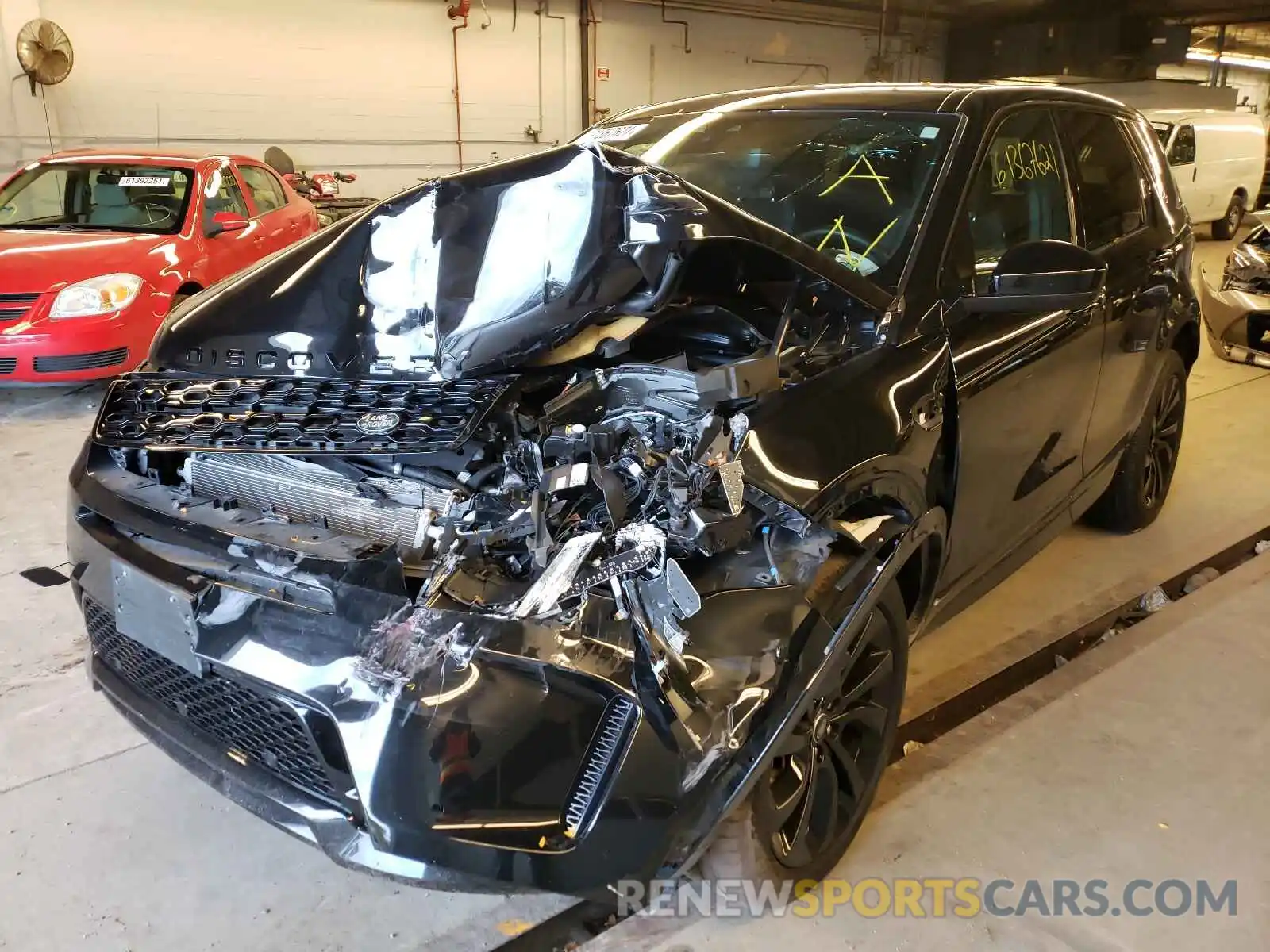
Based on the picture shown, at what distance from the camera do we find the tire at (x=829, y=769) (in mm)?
1628

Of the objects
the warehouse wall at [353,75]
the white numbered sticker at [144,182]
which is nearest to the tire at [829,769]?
the white numbered sticker at [144,182]

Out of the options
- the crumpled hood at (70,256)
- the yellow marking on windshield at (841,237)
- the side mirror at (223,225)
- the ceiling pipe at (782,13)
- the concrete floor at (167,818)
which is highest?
the ceiling pipe at (782,13)

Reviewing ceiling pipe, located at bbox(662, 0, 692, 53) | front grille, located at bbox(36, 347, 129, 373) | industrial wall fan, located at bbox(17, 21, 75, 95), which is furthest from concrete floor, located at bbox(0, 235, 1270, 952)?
ceiling pipe, located at bbox(662, 0, 692, 53)

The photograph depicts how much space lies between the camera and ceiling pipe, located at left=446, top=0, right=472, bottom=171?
10.5 m

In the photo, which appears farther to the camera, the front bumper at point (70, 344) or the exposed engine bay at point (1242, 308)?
the exposed engine bay at point (1242, 308)

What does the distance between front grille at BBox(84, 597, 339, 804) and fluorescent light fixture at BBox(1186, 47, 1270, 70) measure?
20510 millimetres

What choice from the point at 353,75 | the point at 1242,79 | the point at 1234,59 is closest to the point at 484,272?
the point at 353,75

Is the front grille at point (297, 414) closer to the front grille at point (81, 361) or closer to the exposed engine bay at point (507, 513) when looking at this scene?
the exposed engine bay at point (507, 513)

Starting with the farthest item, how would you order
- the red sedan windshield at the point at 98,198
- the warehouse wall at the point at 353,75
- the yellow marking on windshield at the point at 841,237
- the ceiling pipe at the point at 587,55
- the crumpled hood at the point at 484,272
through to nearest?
the ceiling pipe at the point at 587,55 → the warehouse wall at the point at 353,75 → the red sedan windshield at the point at 98,198 → the yellow marking on windshield at the point at 841,237 → the crumpled hood at the point at 484,272

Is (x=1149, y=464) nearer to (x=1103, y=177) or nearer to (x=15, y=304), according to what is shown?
(x=1103, y=177)

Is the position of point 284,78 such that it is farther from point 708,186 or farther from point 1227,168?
point 1227,168

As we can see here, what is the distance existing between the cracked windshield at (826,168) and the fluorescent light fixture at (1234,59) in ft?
61.4

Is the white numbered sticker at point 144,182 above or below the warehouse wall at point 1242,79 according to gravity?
below

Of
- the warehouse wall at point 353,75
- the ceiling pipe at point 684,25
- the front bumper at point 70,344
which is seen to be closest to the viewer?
the front bumper at point 70,344
